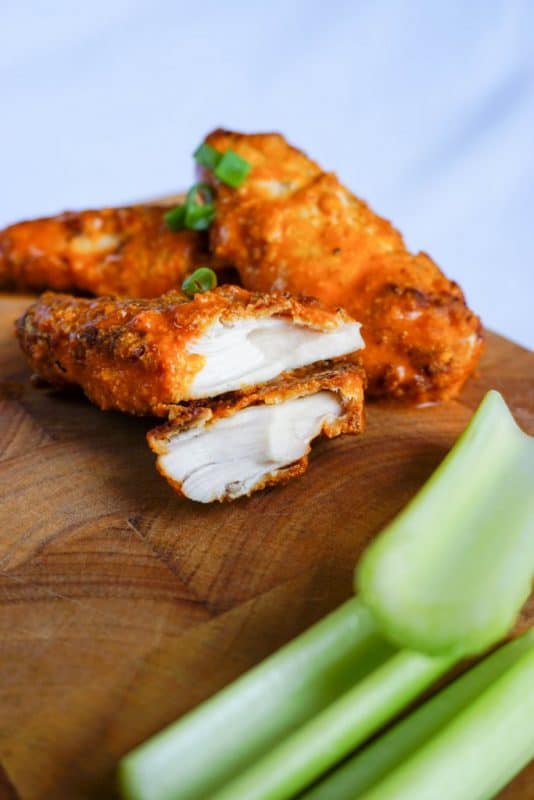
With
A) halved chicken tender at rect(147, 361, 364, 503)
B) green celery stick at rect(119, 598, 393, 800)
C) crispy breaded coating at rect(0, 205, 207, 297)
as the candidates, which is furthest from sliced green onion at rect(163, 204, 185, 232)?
green celery stick at rect(119, 598, 393, 800)

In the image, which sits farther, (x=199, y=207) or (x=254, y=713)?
(x=199, y=207)

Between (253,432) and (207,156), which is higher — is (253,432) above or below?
below

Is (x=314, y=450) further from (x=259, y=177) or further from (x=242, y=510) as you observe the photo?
(x=259, y=177)

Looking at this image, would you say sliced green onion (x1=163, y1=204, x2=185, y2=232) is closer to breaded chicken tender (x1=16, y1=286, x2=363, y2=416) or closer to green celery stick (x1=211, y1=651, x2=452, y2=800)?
breaded chicken tender (x1=16, y1=286, x2=363, y2=416)

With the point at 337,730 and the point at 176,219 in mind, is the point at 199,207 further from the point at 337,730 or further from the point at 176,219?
the point at 337,730

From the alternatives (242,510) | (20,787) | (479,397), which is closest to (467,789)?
(20,787)

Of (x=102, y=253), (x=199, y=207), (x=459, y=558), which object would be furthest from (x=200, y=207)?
(x=459, y=558)

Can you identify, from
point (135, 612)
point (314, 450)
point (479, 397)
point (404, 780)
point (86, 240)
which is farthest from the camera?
point (86, 240)

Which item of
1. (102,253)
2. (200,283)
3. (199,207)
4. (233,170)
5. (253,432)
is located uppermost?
(233,170)
